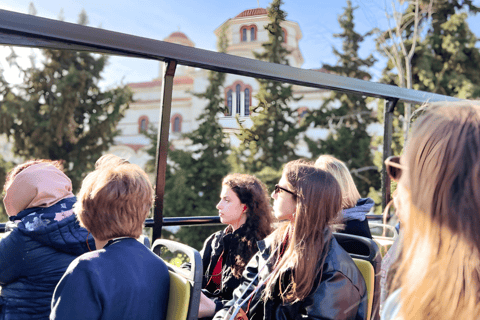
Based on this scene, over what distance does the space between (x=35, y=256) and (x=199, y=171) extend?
18.5 metres

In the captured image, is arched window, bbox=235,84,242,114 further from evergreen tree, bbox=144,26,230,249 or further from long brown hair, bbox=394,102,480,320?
evergreen tree, bbox=144,26,230,249

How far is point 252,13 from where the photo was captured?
259 cm

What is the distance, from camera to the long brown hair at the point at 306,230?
1.59 metres

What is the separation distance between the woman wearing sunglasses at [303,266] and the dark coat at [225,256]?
425mm

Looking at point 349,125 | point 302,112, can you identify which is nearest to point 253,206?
point 302,112

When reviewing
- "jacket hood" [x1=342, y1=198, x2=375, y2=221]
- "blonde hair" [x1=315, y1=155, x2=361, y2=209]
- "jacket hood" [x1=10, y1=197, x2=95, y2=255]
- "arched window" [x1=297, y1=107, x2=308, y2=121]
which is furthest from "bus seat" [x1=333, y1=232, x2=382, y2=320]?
"arched window" [x1=297, y1=107, x2=308, y2=121]

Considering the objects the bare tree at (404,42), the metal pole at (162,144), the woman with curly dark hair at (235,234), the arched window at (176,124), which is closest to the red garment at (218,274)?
the woman with curly dark hair at (235,234)

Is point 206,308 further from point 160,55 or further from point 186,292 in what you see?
point 160,55

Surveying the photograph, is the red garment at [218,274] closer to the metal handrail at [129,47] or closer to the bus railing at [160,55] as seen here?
the bus railing at [160,55]

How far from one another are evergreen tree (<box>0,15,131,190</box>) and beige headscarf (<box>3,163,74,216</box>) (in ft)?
57.9

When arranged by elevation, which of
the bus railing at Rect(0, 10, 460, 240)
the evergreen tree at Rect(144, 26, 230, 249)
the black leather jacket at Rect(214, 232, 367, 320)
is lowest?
the evergreen tree at Rect(144, 26, 230, 249)

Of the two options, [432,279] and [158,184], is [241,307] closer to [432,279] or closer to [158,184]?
[158,184]

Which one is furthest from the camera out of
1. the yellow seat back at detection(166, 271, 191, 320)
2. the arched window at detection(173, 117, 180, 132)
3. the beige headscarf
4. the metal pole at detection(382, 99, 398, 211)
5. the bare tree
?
the arched window at detection(173, 117, 180, 132)

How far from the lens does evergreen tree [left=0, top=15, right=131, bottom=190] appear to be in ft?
61.8
